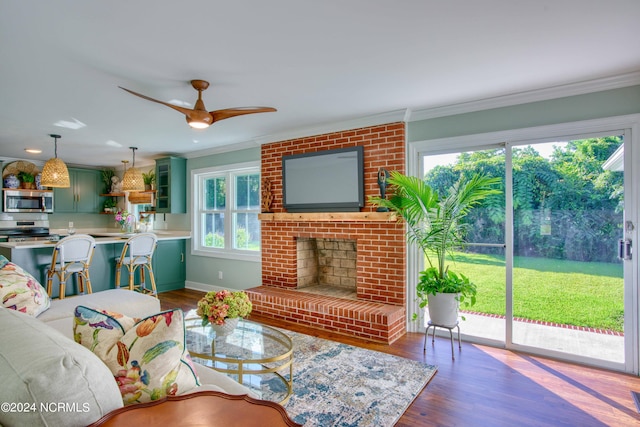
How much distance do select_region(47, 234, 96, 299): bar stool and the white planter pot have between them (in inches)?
153

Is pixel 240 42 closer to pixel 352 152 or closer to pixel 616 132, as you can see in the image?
pixel 352 152

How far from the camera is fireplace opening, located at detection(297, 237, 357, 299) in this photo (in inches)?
170

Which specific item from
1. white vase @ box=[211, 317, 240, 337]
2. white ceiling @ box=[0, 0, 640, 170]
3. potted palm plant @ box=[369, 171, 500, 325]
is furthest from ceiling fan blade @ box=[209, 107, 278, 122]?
white vase @ box=[211, 317, 240, 337]

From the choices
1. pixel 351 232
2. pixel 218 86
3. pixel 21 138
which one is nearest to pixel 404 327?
pixel 351 232

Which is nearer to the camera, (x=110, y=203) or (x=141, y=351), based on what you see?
(x=141, y=351)

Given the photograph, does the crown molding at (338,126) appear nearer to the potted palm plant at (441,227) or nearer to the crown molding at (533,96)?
the crown molding at (533,96)

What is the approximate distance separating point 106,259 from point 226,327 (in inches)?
138

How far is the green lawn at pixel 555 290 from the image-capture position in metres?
2.82

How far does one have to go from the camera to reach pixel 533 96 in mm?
3000

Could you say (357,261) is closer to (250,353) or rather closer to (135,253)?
(250,353)

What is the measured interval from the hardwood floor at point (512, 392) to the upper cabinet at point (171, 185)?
163 inches

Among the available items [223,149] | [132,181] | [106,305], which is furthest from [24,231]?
[106,305]

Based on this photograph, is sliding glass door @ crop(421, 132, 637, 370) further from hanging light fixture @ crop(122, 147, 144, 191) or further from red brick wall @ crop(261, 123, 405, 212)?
hanging light fixture @ crop(122, 147, 144, 191)

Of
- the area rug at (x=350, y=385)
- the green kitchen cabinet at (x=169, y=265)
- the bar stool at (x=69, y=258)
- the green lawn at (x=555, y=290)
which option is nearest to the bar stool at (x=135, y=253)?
the bar stool at (x=69, y=258)
